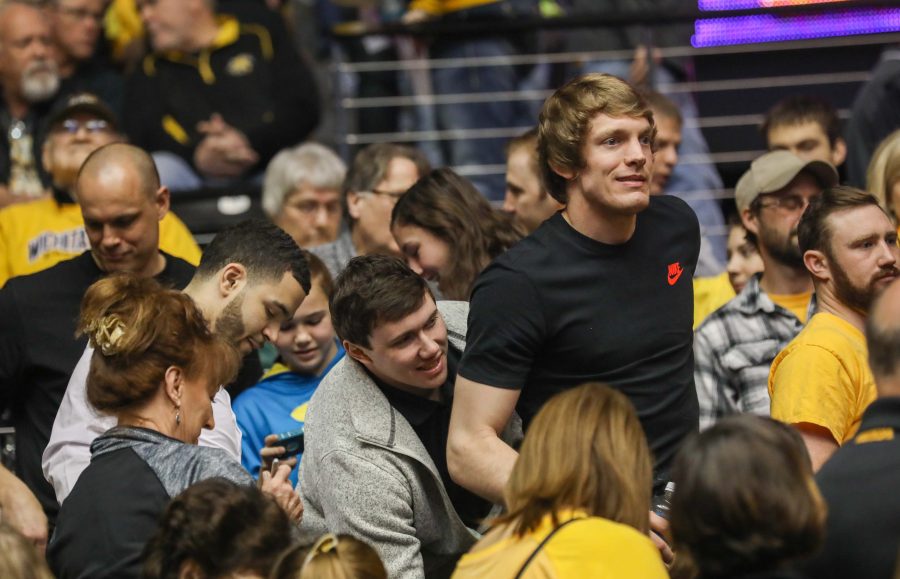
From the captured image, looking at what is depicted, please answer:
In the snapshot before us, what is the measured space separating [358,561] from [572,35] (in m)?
5.63

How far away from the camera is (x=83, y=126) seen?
7.49 m

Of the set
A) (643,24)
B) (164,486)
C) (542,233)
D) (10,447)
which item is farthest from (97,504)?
(643,24)

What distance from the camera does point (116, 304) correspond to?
174 inches

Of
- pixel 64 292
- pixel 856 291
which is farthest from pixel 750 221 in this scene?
pixel 64 292

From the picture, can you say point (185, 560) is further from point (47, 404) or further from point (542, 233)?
point (47, 404)

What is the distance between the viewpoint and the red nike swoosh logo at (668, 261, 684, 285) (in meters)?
4.83

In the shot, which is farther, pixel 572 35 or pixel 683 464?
pixel 572 35

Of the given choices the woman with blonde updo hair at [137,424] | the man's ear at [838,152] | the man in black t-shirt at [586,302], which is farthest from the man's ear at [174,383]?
the man's ear at [838,152]

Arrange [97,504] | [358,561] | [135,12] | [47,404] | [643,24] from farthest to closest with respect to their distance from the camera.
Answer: [135,12], [643,24], [47,404], [97,504], [358,561]

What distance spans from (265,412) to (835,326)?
2.22 m

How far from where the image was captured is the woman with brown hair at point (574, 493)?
3.67m

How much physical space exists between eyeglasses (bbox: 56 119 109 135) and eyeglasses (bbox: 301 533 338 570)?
4.10 m

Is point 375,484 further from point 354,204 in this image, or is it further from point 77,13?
point 77,13

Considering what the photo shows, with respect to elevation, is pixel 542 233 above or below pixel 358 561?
above
